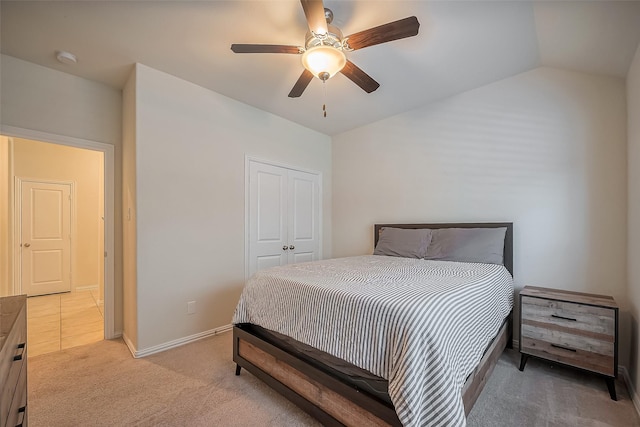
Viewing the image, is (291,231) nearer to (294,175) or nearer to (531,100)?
(294,175)

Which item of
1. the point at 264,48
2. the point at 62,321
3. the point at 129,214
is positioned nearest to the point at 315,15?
the point at 264,48

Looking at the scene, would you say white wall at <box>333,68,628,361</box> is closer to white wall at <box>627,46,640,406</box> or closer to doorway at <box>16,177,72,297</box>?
white wall at <box>627,46,640,406</box>

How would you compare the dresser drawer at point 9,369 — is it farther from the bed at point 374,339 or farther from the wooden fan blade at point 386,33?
the wooden fan blade at point 386,33

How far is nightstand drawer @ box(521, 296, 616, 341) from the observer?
6.28 feet

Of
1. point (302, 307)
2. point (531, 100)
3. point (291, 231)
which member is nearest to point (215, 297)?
point (291, 231)

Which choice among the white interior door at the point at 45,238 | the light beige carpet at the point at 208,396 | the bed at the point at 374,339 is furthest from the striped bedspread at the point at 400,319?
the white interior door at the point at 45,238

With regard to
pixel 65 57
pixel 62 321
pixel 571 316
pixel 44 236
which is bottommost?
pixel 62 321

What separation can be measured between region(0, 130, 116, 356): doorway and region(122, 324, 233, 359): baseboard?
526 millimetres

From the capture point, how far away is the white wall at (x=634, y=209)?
6.20ft

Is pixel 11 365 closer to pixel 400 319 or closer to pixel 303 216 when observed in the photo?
pixel 400 319

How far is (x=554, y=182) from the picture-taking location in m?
2.55

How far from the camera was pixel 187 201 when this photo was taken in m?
2.85

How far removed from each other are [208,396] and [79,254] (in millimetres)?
4877

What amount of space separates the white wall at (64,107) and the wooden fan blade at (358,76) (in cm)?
258
